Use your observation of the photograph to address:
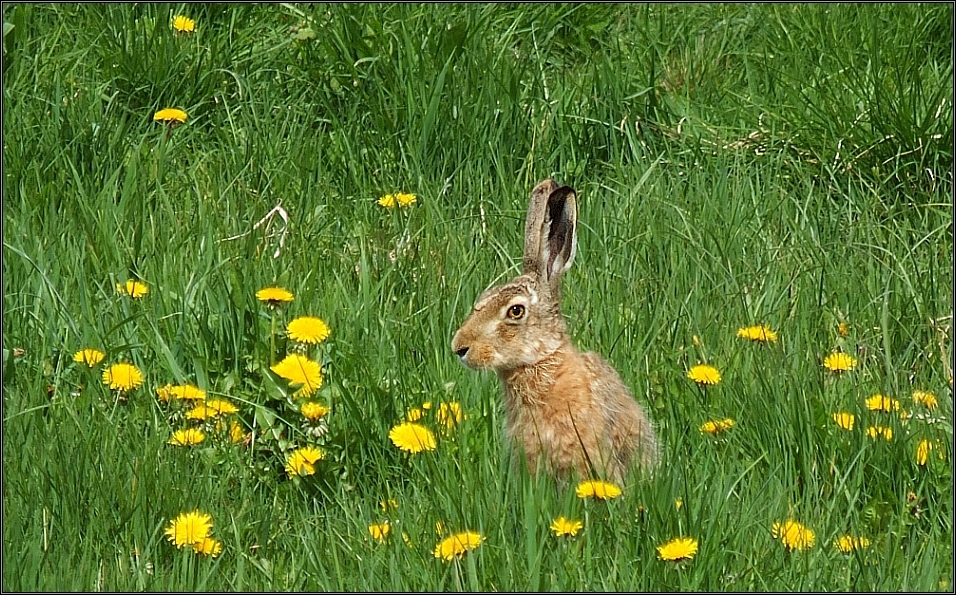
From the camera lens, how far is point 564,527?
319cm

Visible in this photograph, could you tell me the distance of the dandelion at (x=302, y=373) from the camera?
3973mm

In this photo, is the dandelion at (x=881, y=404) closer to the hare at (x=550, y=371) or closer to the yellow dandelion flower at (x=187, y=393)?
the hare at (x=550, y=371)

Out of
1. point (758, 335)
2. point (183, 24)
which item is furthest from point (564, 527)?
point (183, 24)

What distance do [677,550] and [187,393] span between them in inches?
58.6

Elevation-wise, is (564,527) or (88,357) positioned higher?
(88,357)

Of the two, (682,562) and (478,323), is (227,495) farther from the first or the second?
(682,562)

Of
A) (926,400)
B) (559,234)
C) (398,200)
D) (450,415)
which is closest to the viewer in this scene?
(450,415)

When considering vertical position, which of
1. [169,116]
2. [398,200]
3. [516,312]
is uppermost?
[169,116]

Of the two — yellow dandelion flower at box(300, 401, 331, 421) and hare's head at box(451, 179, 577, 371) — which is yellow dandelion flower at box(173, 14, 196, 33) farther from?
yellow dandelion flower at box(300, 401, 331, 421)

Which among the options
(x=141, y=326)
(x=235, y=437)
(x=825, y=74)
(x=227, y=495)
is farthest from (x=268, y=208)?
(x=825, y=74)

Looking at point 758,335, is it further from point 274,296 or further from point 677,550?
point 274,296

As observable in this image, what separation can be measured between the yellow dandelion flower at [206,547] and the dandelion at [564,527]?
0.77 m

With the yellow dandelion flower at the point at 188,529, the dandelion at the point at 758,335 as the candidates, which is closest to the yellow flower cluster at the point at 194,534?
the yellow dandelion flower at the point at 188,529

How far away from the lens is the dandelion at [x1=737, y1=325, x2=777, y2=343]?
427cm
